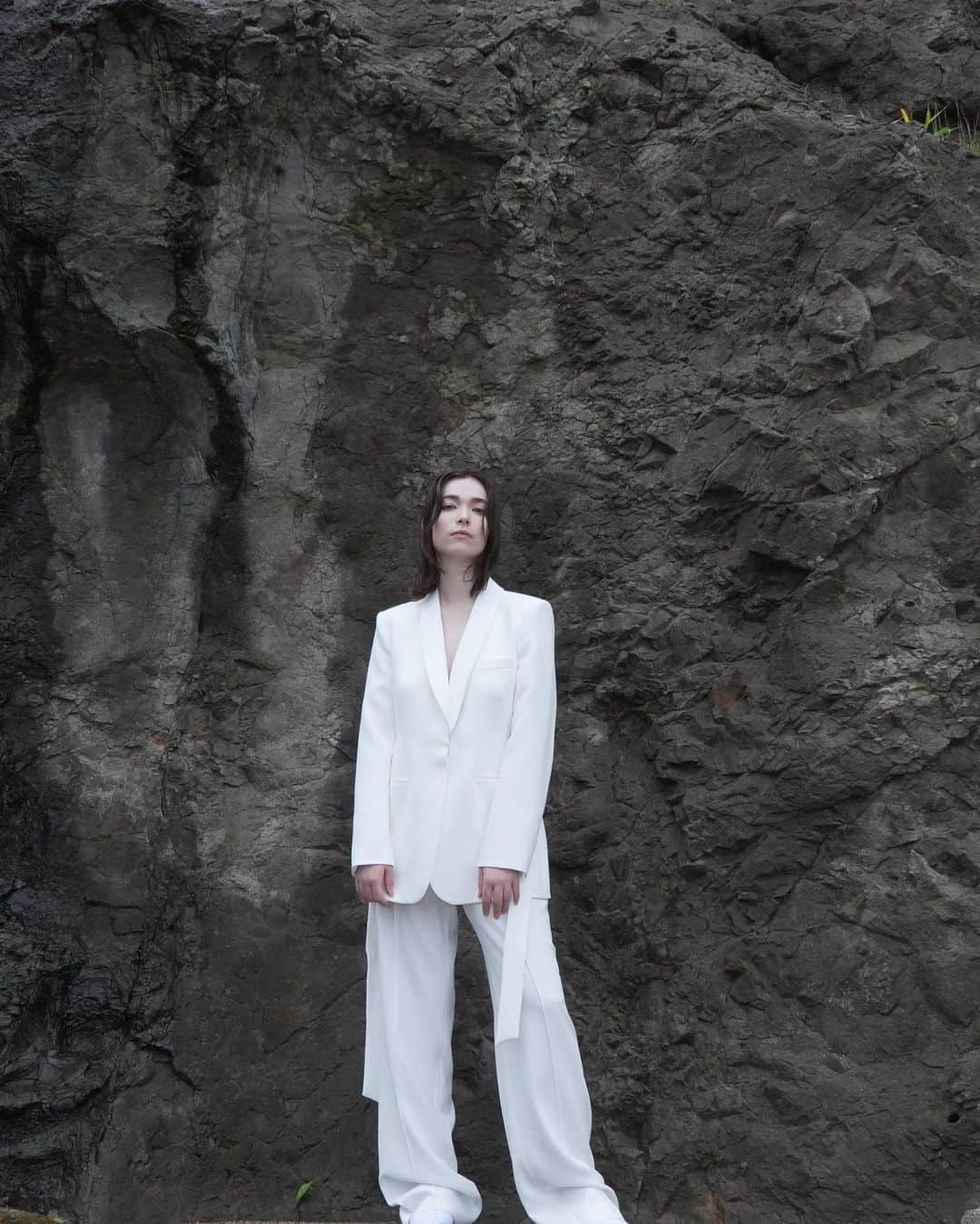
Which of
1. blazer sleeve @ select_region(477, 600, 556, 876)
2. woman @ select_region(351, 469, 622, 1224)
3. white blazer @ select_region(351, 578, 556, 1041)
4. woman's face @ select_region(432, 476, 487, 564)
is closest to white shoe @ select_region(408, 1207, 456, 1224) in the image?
woman @ select_region(351, 469, 622, 1224)

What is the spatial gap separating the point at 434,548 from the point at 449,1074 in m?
1.68

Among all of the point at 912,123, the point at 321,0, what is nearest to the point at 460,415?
the point at 321,0

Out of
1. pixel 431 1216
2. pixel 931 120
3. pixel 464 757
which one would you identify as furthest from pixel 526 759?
pixel 931 120

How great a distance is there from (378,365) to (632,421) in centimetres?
108

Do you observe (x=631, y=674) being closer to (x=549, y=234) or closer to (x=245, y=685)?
(x=245, y=685)

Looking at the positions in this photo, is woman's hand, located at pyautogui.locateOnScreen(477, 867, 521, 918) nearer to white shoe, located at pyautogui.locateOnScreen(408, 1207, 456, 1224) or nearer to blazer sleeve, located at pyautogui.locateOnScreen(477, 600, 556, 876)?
blazer sleeve, located at pyautogui.locateOnScreen(477, 600, 556, 876)

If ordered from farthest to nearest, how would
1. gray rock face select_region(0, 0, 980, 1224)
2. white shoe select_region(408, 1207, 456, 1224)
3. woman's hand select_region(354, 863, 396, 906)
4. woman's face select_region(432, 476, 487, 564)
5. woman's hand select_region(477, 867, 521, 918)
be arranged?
gray rock face select_region(0, 0, 980, 1224) → woman's face select_region(432, 476, 487, 564) → woman's hand select_region(354, 863, 396, 906) → woman's hand select_region(477, 867, 521, 918) → white shoe select_region(408, 1207, 456, 1224)

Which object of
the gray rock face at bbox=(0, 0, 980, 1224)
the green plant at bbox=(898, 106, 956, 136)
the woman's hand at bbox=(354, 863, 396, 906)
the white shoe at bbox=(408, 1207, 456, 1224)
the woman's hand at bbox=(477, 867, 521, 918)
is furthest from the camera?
the green plant at bbox=(898, 106, 956, 136)

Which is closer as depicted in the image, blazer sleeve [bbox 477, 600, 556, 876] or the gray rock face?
blazer sleeve [bbox 477, 600, 556, 876]

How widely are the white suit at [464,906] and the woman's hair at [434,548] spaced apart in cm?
13

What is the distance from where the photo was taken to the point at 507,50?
5.25 metres

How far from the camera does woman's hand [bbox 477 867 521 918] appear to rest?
3.73 metres

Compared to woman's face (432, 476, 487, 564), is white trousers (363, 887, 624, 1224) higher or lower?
lower

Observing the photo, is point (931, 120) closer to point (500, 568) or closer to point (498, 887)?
point (500, 568)
